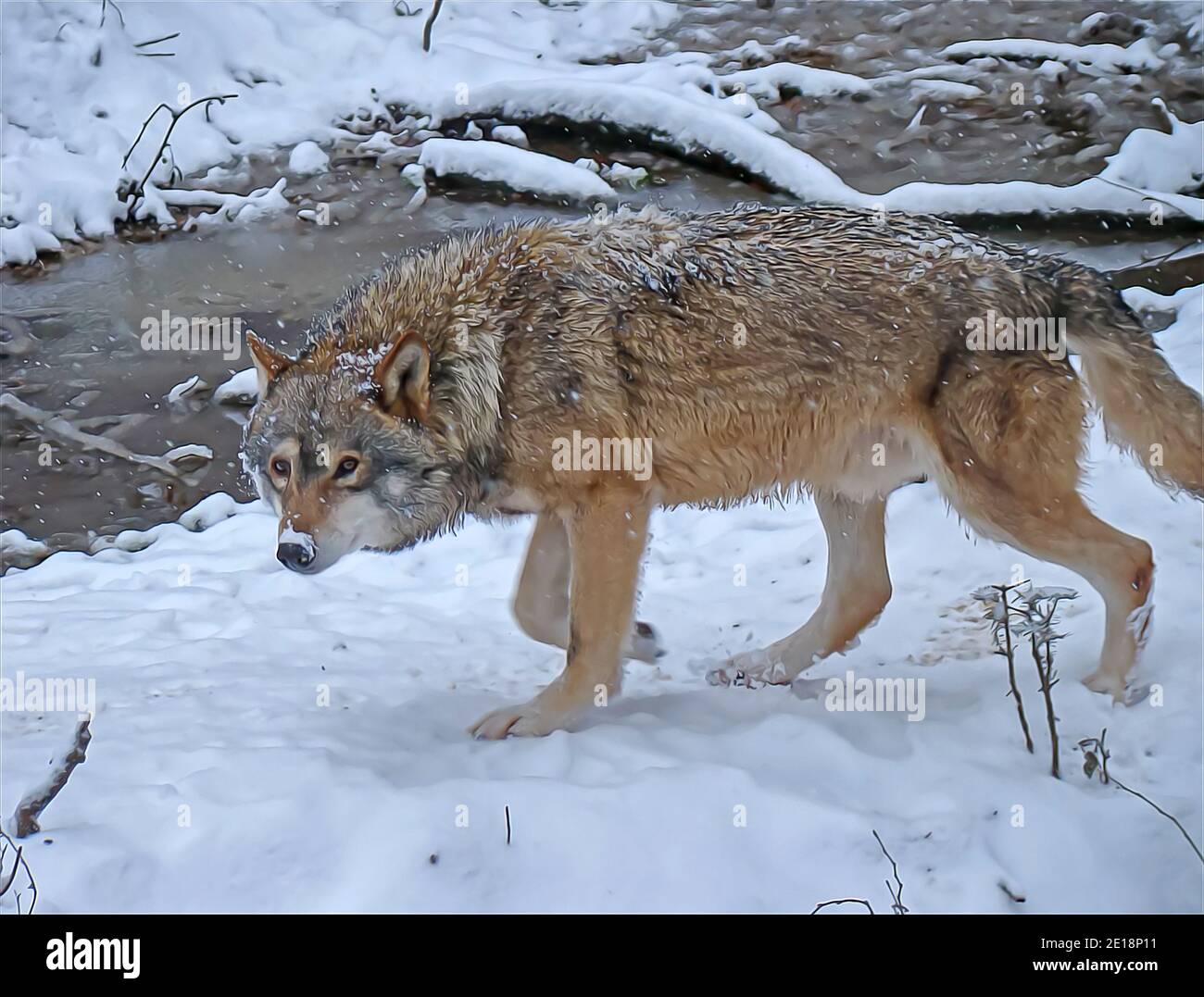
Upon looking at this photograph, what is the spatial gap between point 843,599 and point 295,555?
2.27 metres

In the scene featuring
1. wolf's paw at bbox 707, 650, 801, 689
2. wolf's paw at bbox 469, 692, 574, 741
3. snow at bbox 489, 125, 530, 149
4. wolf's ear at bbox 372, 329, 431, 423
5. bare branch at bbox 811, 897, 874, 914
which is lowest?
wolf's paw at bbox 707, 650, 801, 689

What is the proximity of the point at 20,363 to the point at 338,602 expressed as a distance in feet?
14.8

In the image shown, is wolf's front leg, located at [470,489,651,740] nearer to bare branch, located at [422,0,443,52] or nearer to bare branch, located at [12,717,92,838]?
bare branch, located at [12,717,92,838]

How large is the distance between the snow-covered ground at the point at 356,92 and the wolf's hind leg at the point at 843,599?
4.91m

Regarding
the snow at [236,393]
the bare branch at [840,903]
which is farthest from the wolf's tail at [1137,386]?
the snow at [236,393]

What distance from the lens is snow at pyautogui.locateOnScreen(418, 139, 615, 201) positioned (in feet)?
34.4

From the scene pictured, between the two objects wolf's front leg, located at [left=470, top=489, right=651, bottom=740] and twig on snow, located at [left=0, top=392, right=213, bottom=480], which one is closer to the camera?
wolf's front leg, located at [left=470, top=489, right=651, bottom=740]

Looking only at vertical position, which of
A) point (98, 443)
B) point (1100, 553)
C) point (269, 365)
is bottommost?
point (98, 443)

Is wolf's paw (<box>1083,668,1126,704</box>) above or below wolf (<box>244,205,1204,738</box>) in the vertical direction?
below

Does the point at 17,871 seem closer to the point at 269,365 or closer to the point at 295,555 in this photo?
the point at 295,555

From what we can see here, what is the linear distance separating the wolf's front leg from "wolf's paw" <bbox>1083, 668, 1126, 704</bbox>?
5.49 feet

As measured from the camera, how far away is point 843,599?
4938 mm

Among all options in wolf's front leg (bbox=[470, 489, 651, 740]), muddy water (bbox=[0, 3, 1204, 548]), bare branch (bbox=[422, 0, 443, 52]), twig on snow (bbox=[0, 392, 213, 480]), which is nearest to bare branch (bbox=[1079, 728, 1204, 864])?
wolf's front leg (bbox=[470, 489, 651, 740])

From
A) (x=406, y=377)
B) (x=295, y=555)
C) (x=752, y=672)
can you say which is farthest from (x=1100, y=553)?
(x=295, y=555)
